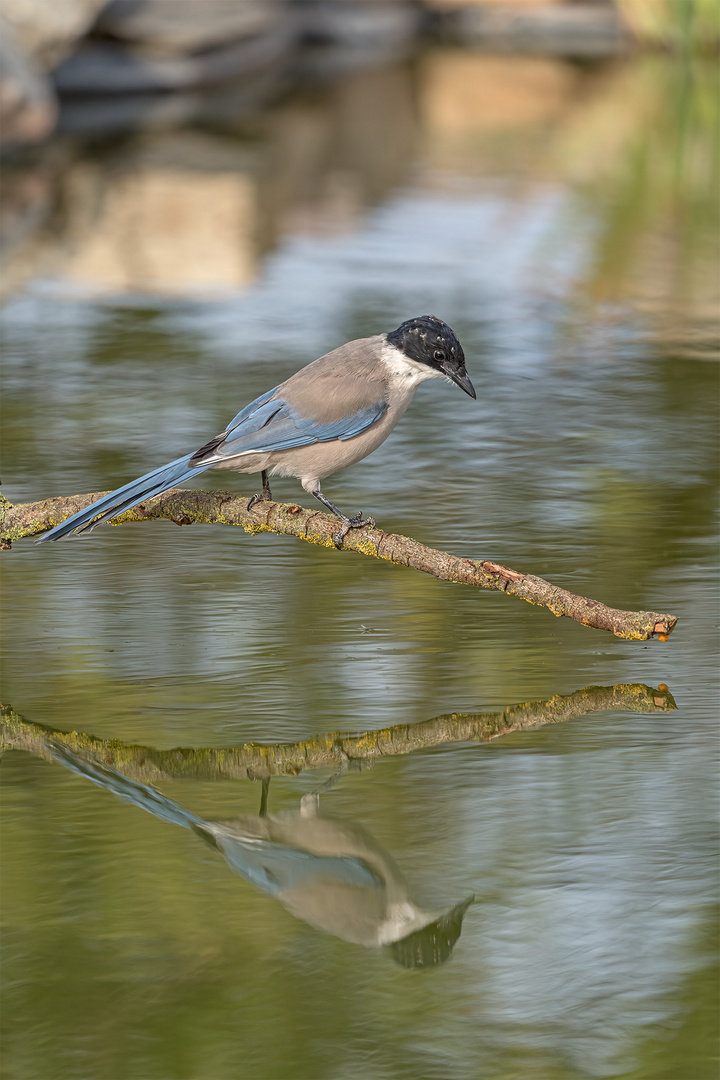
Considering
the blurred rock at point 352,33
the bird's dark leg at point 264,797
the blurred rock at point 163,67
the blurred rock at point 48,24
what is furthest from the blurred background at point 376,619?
the blurred rock at point 352,33

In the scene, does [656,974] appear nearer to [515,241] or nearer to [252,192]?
[515,241]

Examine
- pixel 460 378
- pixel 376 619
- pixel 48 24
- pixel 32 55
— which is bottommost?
pixel 376 619

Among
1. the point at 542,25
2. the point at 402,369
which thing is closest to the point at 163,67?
the point at 542,25

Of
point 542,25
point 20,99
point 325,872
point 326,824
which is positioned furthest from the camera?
point 542,25

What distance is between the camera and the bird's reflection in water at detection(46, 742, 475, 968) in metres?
2.37

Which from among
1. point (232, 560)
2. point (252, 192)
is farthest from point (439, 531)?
point (252, 192)

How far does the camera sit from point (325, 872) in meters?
2.52

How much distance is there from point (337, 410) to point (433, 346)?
0.26m

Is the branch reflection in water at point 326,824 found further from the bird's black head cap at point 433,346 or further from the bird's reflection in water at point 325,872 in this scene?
the bird's black head cap at point 433,346

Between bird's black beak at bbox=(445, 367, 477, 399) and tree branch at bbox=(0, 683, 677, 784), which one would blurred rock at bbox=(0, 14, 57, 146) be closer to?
bird's black beak at bbox=(445, 367, 477, 399)

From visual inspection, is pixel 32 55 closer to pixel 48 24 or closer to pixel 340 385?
pixel 48 24

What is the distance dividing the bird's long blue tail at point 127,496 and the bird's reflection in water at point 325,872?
0.55m

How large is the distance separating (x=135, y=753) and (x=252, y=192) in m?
6.14

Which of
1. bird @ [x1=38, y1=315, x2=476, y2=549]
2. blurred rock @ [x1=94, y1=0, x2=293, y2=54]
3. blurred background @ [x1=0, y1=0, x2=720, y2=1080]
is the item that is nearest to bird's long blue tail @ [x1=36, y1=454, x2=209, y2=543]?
bird @ [x1=38, y1=315, x2=476, y2=549]
